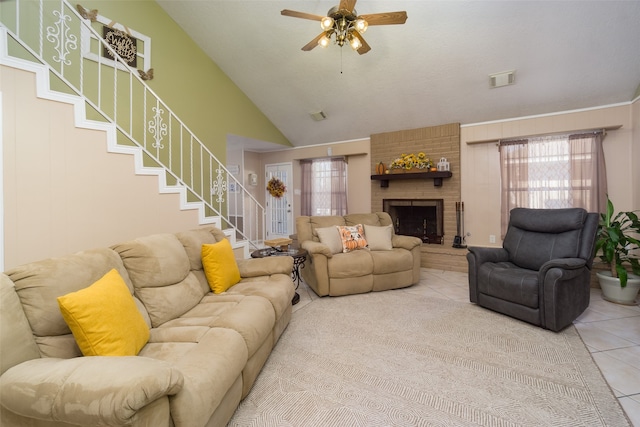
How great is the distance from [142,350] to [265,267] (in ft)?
4.28

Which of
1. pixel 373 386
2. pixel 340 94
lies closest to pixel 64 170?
pixel 373 386

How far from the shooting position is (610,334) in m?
2.46

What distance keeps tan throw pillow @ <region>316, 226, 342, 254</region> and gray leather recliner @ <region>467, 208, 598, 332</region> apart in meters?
1.55

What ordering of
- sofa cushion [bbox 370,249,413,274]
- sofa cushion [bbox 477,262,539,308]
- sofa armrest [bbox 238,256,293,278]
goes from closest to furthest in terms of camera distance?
sofa cushion [bbox 477,262,539,308]
sofa armrest [bbox 238,256,293,278]
sofa cushion [bbox 370,249,413,274]

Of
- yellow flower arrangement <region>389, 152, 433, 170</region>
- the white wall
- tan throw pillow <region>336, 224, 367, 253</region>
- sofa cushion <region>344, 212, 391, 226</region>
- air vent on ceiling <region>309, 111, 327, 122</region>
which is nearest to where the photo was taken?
tan throw pillow <region>336, 224, 367, 253</region>

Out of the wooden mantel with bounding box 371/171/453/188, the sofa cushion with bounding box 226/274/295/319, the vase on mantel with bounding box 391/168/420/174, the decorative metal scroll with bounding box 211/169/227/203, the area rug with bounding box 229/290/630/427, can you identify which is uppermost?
the vase on mantel with bounding box 391/168/420/174

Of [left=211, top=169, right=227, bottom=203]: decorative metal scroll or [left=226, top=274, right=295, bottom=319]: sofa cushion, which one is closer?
[left=226, top=274, right=295, bottom=319]: sofa cushion

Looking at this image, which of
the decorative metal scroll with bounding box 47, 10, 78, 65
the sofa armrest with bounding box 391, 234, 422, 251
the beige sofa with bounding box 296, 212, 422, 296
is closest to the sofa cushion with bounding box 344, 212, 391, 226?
the beige sofa with bounding box 296, 212, 422, 296

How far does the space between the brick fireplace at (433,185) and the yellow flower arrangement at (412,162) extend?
12cm

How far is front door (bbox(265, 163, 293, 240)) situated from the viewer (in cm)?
688

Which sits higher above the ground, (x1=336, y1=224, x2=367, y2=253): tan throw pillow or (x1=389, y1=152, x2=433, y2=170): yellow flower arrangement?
(x1=389, y1=152, x2=433, y2=170): yellow flower arrangement

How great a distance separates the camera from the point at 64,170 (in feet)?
7.18

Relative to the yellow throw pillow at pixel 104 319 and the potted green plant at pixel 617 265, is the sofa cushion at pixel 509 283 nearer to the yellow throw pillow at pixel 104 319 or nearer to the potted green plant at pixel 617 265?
the potted green plant at pixel 617 265

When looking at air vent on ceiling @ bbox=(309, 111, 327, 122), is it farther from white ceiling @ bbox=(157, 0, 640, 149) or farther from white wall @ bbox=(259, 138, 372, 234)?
white wall @ bbox=(259, 138, 372, 234)
